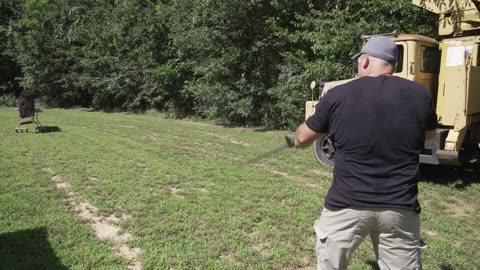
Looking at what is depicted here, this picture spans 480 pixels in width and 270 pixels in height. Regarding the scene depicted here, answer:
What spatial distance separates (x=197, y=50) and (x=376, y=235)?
1581 centimetres

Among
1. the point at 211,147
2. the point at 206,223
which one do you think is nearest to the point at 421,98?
the point at 206,223

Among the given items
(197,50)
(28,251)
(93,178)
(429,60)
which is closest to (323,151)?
(429,60)

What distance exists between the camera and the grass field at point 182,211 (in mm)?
4188

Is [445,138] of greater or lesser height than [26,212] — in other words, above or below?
above

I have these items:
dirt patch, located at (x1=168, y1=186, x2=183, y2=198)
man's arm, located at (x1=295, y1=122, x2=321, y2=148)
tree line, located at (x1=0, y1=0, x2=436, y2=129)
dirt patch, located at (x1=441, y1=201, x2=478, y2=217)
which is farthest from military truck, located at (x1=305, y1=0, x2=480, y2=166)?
man's arm, located at (x1=295, y1=122, x2=321, y2=148)

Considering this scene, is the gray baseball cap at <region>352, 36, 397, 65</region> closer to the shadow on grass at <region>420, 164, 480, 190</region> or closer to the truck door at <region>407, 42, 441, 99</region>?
the truck door at <region>407, 42, 441, 99</region>

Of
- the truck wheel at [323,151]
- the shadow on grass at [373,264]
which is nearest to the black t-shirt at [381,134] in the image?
the shadow on grass at [373,264]

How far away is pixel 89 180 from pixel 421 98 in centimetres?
585

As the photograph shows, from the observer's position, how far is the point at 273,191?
21.4 feet

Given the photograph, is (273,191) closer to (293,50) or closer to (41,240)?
(41,240)

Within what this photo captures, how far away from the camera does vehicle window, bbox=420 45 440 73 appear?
7289 millimetres

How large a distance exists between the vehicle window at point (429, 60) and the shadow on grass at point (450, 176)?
171 centimetres

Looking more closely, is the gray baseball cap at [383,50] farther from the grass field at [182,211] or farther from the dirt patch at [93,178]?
the dirt patch at [93,178]

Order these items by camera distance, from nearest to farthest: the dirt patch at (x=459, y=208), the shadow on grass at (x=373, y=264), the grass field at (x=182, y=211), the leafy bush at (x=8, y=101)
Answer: the shadow on grass at (x=373, y=264) → the grass field at (x=182, y=211) → the dirt patch at (x=459, y=208) → the leafy bush at (x=8, y=101)
